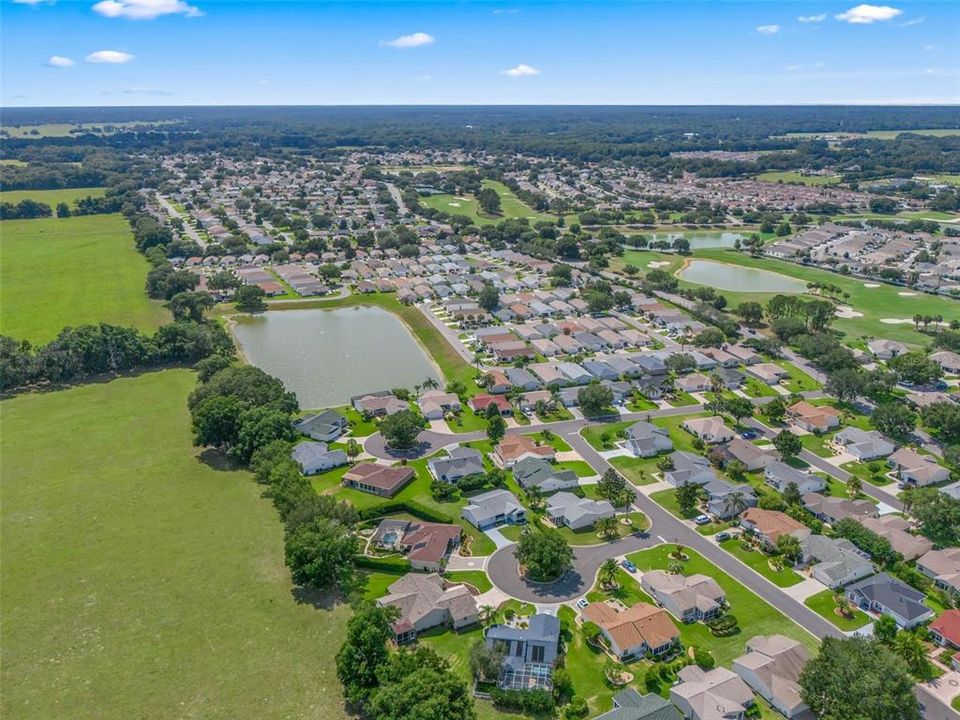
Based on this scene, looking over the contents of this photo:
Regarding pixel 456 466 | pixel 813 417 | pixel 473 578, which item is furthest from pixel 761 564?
pixel 813 417

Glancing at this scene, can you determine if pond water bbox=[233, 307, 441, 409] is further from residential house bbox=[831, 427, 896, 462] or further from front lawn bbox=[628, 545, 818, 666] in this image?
residential house bbox=[831, 427, 896, 462]

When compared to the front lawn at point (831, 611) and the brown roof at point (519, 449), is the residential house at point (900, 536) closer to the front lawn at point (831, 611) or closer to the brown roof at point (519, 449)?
the front lawn at point (831, 611)

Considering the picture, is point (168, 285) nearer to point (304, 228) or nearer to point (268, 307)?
point (268, 307)

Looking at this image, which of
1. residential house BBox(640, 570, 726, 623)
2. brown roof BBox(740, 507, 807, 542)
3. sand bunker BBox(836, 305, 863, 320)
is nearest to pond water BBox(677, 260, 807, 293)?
sand bunker BBox(836, 305, 863, 320)

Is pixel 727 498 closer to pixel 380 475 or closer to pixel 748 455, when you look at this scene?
pixel 748 455

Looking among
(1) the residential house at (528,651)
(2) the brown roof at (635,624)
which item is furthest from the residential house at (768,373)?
(1) the residential house at (528,651)
